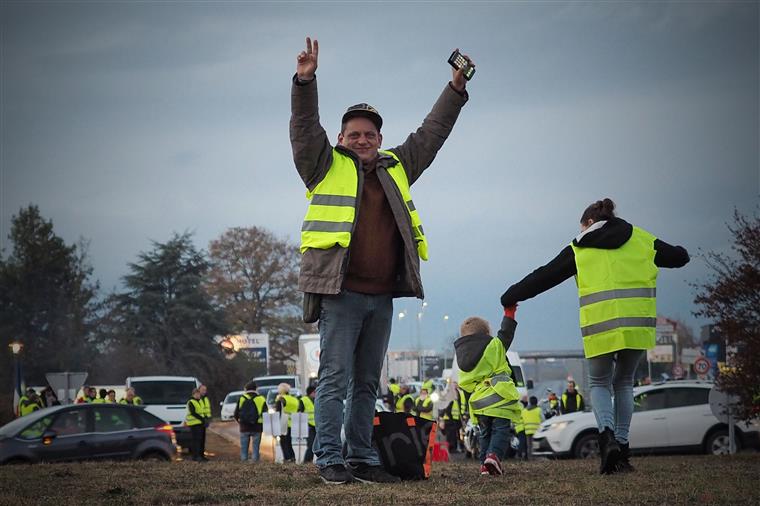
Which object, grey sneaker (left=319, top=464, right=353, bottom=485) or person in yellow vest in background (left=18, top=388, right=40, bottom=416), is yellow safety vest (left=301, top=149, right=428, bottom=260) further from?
person in yellow vest in background (left=18, top=388, right=40, bottom=416)

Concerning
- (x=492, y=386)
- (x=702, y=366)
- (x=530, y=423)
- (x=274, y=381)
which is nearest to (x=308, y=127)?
(x=492, y=386)

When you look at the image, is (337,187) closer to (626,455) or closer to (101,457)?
(626,455)

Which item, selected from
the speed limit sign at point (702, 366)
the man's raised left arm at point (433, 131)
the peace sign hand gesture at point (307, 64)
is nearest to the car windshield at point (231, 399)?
the speed limit sign at point (702, 366)

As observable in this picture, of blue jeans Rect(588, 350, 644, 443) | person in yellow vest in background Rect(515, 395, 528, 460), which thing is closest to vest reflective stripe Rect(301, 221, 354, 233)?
blue jeans Rect(588, 350, 644, 443)

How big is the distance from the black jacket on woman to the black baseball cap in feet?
5.93

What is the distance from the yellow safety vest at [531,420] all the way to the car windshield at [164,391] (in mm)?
10494

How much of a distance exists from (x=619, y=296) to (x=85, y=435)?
13847 mm

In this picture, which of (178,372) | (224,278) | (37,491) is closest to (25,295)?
(178,372)

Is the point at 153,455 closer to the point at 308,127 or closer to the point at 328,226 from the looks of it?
the point at 328,226

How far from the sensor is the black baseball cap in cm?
714

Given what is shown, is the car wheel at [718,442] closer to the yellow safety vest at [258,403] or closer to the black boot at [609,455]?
the yellow safety vest at [258,403]

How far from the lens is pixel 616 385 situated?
26.9 feet

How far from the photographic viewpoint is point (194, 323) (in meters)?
67.2

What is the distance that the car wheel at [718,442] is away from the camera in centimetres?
2109
